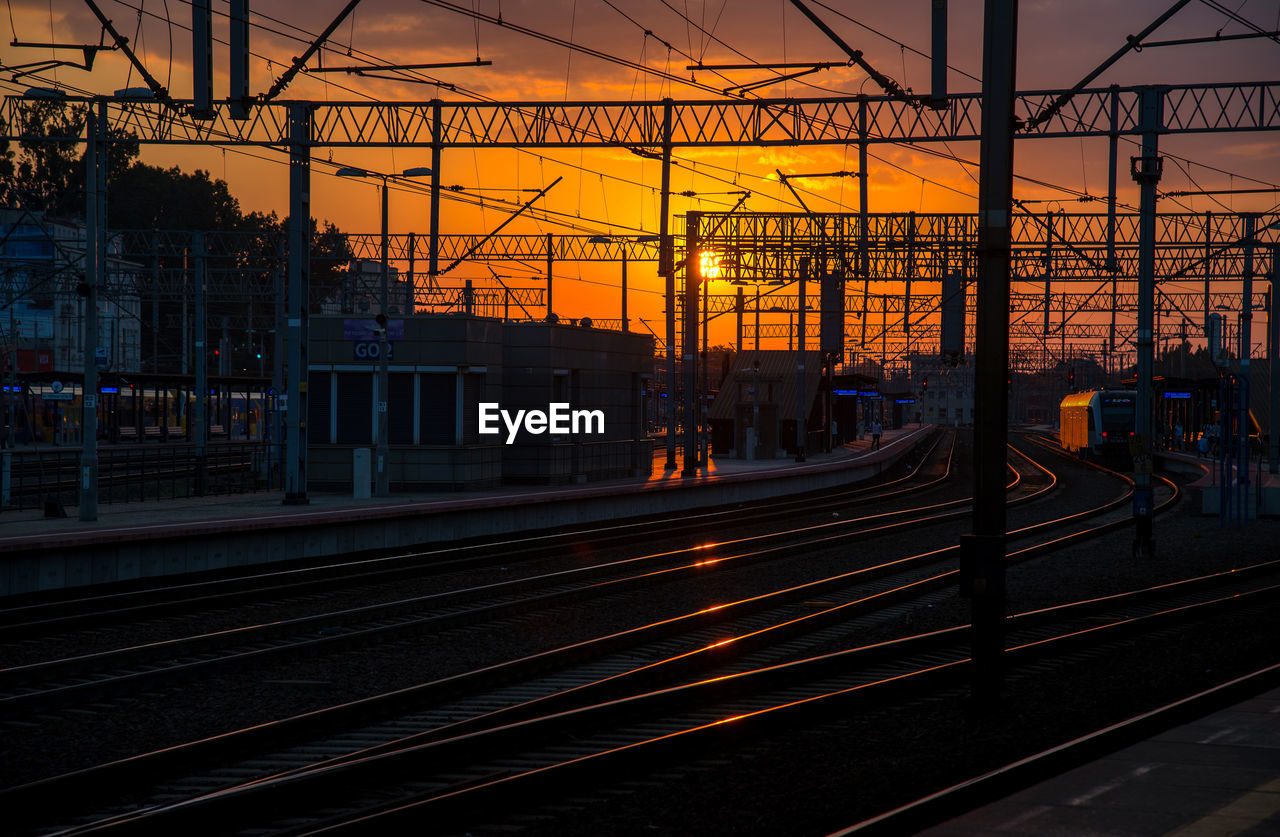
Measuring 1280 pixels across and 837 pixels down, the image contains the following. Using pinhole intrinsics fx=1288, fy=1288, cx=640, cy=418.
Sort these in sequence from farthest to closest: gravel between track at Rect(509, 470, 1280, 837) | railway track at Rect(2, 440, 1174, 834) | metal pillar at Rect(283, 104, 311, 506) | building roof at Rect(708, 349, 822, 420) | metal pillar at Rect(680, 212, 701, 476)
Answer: building roof at Rect(708, 349, 822, 420)
metal pillar at Rect(680, 212, 701, 476)
metal pillar at Rect(283, 104, 311, 506)
railway track at Rect(2, 440, 1174, 834)
gravel between track at Rect(509, 470, 1280, 837)

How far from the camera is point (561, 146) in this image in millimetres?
28766

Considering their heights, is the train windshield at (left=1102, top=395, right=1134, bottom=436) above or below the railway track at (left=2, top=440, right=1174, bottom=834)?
above

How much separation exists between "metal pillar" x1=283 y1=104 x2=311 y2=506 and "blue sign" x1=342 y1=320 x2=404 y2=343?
4.18 metres

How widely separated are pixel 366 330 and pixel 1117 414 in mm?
36772

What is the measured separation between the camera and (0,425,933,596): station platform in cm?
1712

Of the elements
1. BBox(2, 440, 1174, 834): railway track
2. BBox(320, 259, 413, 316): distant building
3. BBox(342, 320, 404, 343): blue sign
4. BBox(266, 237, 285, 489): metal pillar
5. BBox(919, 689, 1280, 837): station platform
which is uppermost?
BBox(320, 259, 413, 316): distant building

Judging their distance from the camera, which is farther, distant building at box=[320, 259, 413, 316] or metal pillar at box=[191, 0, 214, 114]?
distant building at box=[320, 259, 413, 316]

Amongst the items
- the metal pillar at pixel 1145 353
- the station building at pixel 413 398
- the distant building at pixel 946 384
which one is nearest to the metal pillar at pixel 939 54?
the metal pillar at pixel 1145 353

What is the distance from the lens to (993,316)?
9.12 metres

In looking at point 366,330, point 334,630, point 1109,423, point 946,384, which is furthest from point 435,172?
point 946,384

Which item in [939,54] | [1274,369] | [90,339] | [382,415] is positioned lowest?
[382,415]

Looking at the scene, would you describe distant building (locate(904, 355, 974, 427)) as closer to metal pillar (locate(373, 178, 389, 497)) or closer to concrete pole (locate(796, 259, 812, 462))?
concrete pole (locate(796, 259, 812, 462))

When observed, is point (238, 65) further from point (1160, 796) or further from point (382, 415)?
point (1160, 796)

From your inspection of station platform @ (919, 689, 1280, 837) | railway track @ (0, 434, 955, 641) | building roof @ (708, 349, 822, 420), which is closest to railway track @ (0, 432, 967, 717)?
railway track @ (0, 434, 955, 641)
